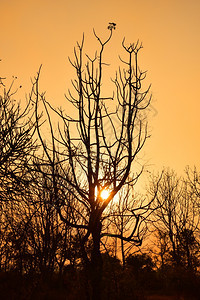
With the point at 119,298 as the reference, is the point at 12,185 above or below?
above

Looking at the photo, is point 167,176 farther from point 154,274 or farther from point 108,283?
point 154,274

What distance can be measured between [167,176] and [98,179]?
729 inches

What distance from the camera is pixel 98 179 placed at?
5613mm

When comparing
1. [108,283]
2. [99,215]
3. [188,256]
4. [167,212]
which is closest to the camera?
[99,215]

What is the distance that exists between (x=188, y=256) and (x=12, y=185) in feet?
55.8

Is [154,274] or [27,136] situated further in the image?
[154,274]

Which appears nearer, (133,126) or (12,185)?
(133,126)

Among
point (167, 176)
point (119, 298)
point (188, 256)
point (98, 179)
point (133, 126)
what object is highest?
point (167, 176)

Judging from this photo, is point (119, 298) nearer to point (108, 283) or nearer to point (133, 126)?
point (108, 283)

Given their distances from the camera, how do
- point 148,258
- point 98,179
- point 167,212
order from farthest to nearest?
1. point 148,258
2. point 167,212
3. point 98,179

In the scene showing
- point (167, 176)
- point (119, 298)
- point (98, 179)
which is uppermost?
point (167, 176)

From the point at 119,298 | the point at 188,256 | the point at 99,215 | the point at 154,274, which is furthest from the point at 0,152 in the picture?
the point at 154,274

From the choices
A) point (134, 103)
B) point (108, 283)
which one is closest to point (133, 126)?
point (134, 103)

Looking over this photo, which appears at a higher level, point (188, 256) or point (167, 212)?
point (167, 212)
